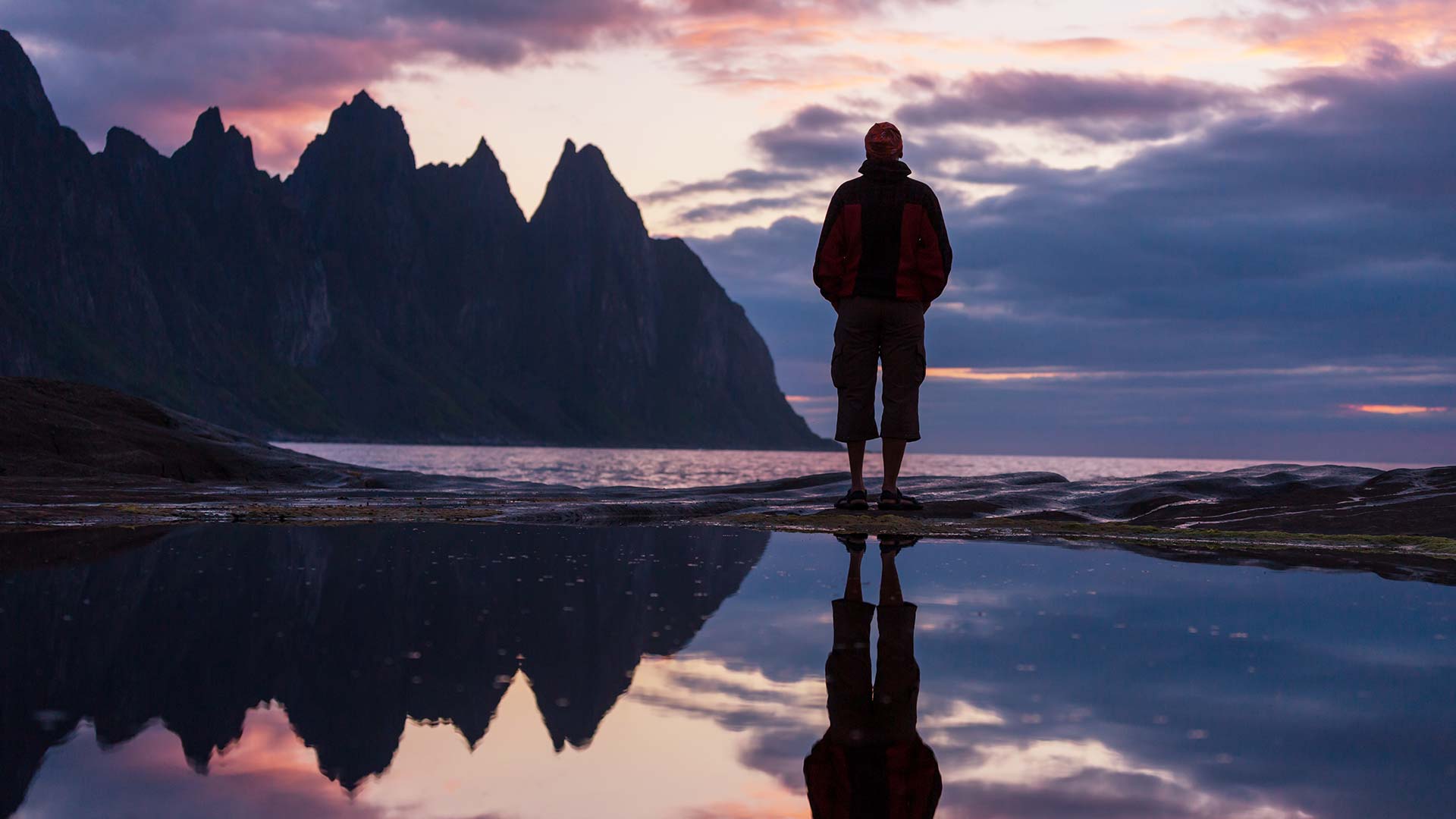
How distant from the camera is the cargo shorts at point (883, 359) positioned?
8828 mm

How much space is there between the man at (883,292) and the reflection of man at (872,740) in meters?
4.94

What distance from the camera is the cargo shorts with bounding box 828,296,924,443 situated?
883 centimetres

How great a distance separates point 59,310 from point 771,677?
Answer: 21208 centimetres

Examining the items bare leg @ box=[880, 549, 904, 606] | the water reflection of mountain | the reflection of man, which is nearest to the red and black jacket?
bare leg @ box=[880, 549, 904, 606]

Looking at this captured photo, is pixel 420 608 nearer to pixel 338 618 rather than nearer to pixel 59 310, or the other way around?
pixel 338 618

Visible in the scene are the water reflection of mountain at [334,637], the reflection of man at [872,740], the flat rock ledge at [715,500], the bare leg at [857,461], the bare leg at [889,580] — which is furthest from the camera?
the bare leg at [857,461]

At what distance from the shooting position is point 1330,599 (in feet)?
15.4

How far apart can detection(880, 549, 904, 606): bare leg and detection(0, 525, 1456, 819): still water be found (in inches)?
1.9

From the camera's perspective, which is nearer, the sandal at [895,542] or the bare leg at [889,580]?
the bare leg at [889,580]

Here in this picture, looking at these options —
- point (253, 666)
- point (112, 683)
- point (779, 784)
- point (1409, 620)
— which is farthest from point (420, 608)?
point (1409, 620)

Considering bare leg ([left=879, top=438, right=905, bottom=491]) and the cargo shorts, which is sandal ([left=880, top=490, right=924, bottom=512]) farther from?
the cargo shorts

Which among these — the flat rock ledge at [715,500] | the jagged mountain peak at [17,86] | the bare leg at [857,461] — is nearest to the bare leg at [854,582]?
the flat rock ledge at [715,500]

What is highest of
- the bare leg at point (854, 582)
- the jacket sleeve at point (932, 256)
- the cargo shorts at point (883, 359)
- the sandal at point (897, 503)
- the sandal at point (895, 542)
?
the jacket sleeve at point (932, 256)

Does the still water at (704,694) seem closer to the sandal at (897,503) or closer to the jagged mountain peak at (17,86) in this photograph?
the sandal at (897,503)
